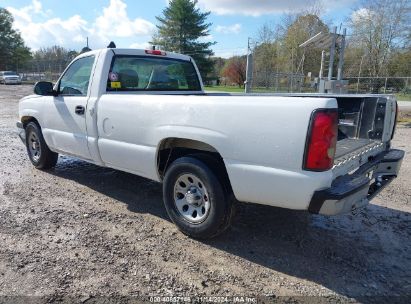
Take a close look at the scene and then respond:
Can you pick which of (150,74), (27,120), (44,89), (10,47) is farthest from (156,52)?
(10,47)

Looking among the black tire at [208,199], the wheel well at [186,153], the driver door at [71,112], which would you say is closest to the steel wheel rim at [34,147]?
the driver door at [71,112]

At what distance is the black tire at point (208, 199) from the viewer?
351 cm

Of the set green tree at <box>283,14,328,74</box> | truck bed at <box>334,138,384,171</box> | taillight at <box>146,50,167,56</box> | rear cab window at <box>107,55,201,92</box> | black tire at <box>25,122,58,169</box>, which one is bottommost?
black tire at <box>25,122,58,169</box>

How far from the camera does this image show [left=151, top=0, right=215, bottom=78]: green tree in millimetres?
50688

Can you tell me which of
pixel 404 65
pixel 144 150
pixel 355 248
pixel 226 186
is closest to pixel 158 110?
pixel 144 150

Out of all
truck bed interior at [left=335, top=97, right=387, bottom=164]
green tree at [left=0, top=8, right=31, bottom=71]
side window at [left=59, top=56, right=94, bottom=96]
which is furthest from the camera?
green tree at [left=0, top=8, right=31, bottom=71]

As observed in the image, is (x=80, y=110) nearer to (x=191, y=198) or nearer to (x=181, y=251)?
(x=191, y=198)

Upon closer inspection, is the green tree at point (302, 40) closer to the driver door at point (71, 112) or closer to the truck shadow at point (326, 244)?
the driver door at point (71, 112)

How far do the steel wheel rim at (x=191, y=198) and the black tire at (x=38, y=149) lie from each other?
3148 millimetres

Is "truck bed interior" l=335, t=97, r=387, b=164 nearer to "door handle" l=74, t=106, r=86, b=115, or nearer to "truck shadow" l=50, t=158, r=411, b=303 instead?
"truck shadow" l=50, t=158, r=411, b=303

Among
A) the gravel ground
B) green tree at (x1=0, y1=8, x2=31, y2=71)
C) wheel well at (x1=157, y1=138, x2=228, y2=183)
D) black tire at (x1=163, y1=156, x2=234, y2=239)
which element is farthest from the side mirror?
green tree at (x1=0, y1=8, x2=31, y2=71)

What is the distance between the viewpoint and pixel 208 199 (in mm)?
3607

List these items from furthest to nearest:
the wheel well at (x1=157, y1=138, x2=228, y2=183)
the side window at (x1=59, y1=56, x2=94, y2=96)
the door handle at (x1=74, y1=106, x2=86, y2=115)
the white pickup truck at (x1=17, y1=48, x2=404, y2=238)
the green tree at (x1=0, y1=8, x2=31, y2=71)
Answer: the green tree at (x1=0, y1=8, x2=31, y2=71), the side window at (x1=59, y1=56, x2=94, y2=96), the door handle at (x1=74, y1=106, x2=86, y2=115), the wheel well at (x1=157, y1=138, x2=228, y2=183), the white pickup truck at (x1=17, y1=48, x2=404, y2=238)

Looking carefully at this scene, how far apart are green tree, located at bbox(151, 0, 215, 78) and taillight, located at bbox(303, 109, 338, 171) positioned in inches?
1904
